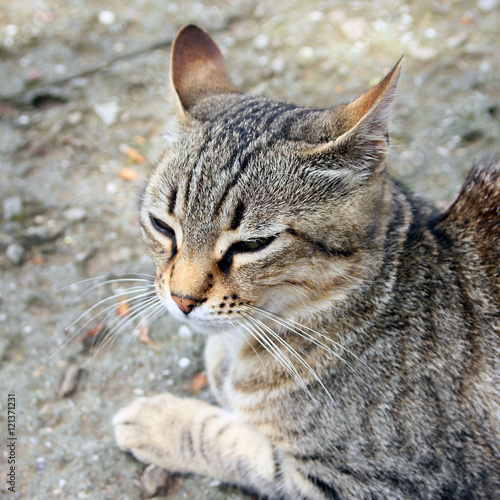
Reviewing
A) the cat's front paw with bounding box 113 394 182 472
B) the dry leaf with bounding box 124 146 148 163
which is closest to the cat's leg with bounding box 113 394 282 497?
the cat's front paw with bounding box 113 394 182 472

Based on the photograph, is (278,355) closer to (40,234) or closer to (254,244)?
(254,244)

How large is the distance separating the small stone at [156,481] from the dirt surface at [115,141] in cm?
4

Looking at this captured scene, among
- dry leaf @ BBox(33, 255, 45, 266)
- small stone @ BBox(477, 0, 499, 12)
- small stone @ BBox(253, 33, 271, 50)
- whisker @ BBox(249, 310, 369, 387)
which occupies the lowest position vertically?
dry leaf @ BBox(33, 255, 45, 266)

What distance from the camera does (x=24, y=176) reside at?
3748mm

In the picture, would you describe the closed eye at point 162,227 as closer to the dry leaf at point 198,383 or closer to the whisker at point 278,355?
the whisker at point 278,355

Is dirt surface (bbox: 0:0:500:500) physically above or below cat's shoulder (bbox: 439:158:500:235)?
below

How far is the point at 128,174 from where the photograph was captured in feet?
12.5

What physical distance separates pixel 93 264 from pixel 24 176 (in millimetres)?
969

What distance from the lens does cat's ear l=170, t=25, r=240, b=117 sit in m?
2.40

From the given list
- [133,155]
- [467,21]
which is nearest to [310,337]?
[133,155]

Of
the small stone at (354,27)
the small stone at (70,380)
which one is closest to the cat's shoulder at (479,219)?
the small stone at (70,380)

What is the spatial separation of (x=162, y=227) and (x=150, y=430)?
1121mm

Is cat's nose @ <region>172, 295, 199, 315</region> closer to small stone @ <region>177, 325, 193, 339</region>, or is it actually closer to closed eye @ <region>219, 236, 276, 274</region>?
closed eye @ <region>219, 236, 276, 274</region>

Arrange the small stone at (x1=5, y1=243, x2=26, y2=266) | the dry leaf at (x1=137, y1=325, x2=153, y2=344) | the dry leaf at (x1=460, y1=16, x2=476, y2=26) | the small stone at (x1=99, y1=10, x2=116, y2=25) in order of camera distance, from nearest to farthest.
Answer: the dry leaf at (x1=137, y1=325, x2=153, y2=344)
the small stone at (x1=5, y1=243, x2=26, y2=266)
the dry leaf at (x1=460, y1=16, x2=476, y2=26)
the small stone at (x1=99, y1=10, x2=116, y2=25)
